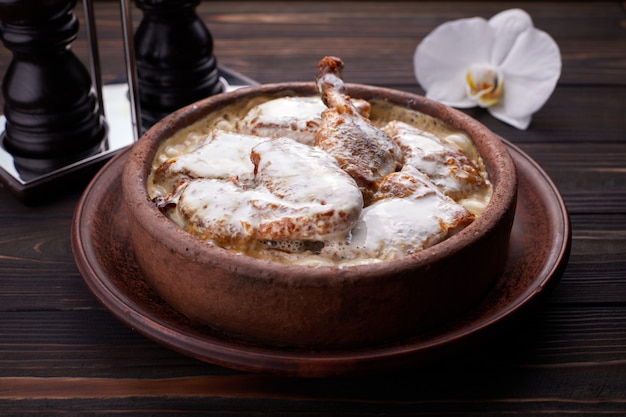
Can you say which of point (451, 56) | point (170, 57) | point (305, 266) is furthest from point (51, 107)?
point (451, 56)

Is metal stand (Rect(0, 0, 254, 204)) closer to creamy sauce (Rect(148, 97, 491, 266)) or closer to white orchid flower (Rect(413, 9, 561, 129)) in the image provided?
creamy sauce (Rect(148, 97, 491, 266))

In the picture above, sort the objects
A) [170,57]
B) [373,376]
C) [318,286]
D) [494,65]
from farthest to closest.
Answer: [494,65] < [170,57] < [373,376] < [318,286]

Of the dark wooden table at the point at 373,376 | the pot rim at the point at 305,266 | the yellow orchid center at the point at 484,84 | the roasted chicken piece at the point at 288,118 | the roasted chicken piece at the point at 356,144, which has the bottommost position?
the dark wooden table at the point at 373,376

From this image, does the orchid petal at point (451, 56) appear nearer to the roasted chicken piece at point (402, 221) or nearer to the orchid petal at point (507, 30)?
the orchid petal at point (507, 30)

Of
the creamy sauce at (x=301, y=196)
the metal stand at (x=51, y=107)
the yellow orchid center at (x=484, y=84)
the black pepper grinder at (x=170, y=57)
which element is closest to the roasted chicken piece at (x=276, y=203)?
the creamy sauce at (x=301, y=196)

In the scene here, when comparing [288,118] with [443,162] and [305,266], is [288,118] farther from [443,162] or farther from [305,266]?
[305,266]

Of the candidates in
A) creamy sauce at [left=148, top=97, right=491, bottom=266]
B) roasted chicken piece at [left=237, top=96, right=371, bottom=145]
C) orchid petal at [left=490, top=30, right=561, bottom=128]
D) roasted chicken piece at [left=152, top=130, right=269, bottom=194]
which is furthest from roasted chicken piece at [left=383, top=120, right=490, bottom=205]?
orchid petal at [left=490, top=30, right=561, bottom=128]

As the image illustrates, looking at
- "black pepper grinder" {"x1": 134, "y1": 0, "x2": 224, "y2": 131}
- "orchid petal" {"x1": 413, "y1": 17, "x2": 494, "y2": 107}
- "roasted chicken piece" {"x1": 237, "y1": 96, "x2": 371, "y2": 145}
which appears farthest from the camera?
"orchid petal" {"x1": 413, "y1": 17, "x2": 494, "y2": 107}
